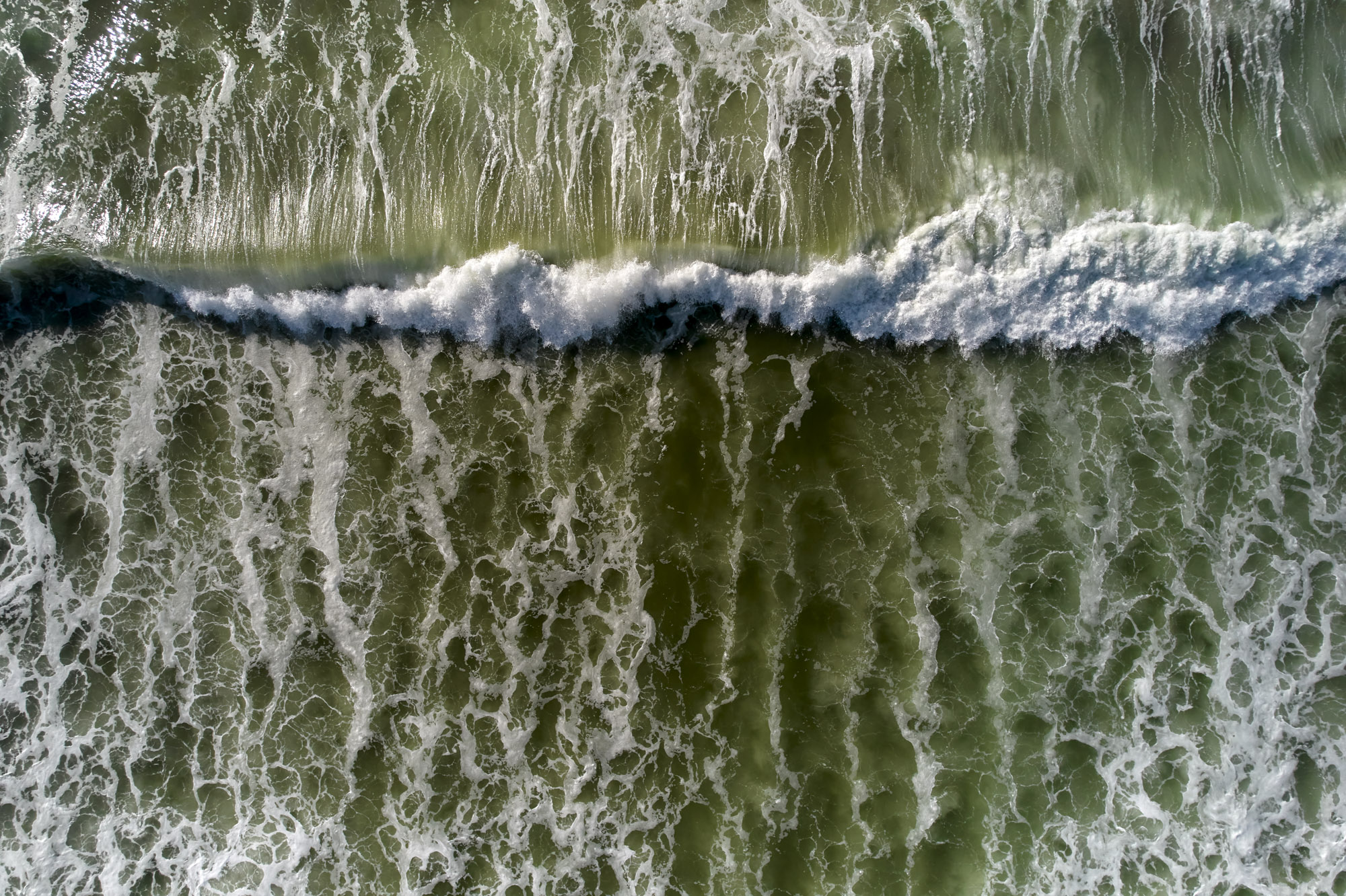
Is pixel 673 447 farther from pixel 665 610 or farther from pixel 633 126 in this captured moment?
pixel 633 126

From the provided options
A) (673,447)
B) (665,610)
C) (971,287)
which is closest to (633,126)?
(673,447)

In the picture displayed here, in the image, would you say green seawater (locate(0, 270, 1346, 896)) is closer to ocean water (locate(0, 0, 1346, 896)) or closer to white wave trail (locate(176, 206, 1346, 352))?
ocean water (locate(0, 0, 1346, 896))

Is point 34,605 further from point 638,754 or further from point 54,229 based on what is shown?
point 638,754

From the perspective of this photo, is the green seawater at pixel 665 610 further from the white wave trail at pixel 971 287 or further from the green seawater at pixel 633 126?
the green seawater at pixel 633 126

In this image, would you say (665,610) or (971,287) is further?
(665,610)

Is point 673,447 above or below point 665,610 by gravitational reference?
above

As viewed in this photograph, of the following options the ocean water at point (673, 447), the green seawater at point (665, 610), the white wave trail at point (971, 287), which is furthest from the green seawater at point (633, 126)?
the green seawater at point (665, 610)

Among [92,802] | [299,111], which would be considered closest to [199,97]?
[299,111]
